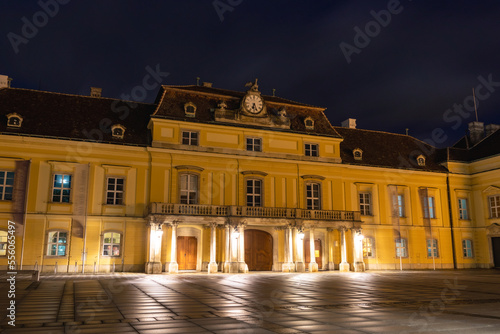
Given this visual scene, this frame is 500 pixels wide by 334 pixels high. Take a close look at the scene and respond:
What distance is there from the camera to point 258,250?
32.3m

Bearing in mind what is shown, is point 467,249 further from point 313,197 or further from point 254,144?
point 254,144

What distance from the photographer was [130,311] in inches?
440

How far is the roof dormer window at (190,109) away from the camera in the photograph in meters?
32.2

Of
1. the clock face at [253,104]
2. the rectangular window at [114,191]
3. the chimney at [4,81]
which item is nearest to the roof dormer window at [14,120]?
the chimney at [4,81]

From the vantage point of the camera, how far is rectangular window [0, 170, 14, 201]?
2753 cm

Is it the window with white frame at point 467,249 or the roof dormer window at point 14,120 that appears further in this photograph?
the window with white frame at point 467,249

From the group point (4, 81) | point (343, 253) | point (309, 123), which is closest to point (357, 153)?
point (309, 123)

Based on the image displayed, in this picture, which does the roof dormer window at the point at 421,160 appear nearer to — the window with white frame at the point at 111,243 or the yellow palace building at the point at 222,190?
the yellow palace building at the point at 222,190

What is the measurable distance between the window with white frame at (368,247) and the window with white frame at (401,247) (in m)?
2.40

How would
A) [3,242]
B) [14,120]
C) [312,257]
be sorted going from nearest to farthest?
1. [3,242]
2. [14,120]
3. [312,257]

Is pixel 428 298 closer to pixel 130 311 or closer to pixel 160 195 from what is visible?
pixel 130 311

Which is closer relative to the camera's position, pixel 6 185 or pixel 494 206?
pixel 6 185

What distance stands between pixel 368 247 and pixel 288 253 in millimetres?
8475

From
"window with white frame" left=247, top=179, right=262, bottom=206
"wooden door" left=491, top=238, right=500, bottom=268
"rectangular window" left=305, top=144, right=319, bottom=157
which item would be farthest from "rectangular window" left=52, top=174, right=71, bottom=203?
"wooden door" left=491, top=238, right=500, bottom=268
